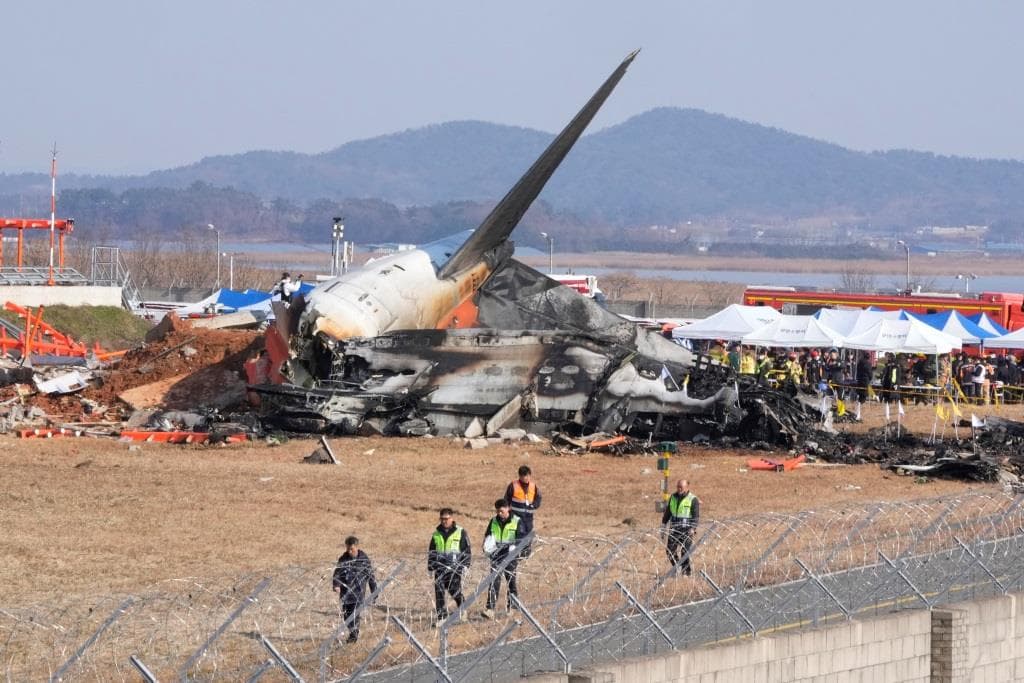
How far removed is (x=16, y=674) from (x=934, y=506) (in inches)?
459

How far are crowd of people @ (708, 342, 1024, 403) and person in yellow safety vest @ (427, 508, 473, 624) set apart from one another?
3316 cm

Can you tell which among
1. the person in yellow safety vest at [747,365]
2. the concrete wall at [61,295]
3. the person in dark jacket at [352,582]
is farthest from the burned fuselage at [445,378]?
the concrete wall at [61,295]

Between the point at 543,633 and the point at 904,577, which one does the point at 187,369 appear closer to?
the point at 904,577

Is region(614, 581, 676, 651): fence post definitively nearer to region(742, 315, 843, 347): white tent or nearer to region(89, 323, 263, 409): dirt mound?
region(89, 323, 263, 409): dirt mound

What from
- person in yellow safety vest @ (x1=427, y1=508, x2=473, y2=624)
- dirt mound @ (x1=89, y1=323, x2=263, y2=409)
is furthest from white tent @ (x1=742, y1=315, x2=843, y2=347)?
person in yellow safety vest @ (x1=427, y1=508, x2=473, y2=624)

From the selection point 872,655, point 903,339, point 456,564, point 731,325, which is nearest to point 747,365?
A: point 903,339

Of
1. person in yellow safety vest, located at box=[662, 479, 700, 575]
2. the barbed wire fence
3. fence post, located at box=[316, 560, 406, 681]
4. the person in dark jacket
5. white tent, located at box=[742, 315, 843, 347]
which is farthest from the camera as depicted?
white tent, located at box=[742, 315, 843, 347]

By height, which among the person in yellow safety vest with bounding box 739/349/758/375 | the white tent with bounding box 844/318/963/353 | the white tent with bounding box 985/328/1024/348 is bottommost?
the person in yellow safety vest with bounding box 739/349/758/375

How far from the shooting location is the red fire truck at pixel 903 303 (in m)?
69.2

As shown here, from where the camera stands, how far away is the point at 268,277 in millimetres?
151750

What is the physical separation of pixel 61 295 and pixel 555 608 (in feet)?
200

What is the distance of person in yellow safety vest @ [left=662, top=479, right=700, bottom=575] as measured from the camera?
1723 cm

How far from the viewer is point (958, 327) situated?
198 ft

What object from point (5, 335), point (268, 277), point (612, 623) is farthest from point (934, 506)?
point (268, 277)
